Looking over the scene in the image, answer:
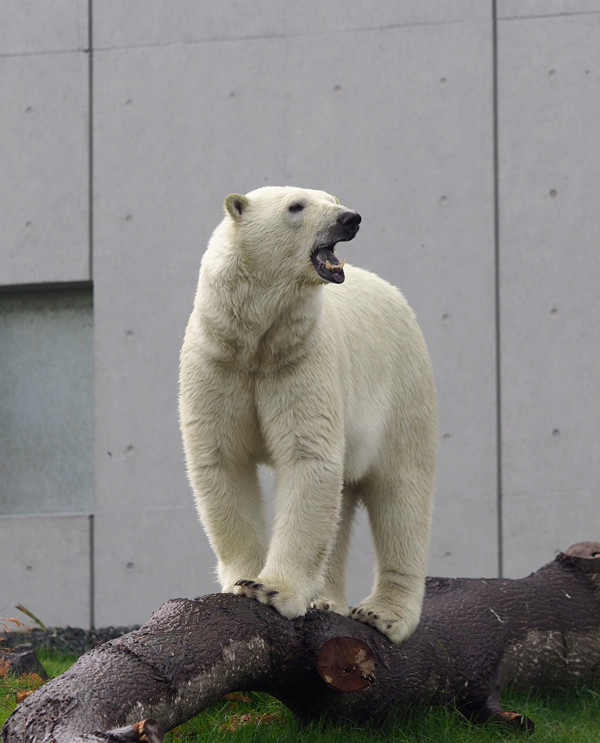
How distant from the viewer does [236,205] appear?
142 inches

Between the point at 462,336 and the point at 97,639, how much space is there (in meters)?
3.21


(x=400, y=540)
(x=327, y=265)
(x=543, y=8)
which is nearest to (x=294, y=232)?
(x=327, y=265)

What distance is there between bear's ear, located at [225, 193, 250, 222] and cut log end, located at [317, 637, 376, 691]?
4.52 feet

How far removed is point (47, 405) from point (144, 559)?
4.89ft

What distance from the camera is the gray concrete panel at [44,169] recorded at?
27.8ft

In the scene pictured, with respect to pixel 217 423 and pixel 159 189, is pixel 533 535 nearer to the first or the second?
pixel 159 189

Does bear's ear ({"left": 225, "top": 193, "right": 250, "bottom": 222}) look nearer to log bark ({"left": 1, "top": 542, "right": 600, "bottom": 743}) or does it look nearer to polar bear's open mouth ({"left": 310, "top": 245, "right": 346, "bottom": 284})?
polar bear's open mouth ({"left": 310, "top": 245, "right": 346, "bottom": 284})

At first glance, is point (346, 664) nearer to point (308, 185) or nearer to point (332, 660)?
point (332, 660)

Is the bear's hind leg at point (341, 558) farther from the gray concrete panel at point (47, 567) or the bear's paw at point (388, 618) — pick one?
the gray concrete panel at point (47, 567)

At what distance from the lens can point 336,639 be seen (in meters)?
3.47

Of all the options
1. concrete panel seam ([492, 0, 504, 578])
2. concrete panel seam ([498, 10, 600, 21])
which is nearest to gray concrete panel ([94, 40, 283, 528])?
concrete panel seam ([492, 0, 504, 578])

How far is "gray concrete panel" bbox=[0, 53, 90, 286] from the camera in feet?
27.8

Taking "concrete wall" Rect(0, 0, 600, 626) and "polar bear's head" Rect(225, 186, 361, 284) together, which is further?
"concrete wall" Rect(0, 0, 600, 626)

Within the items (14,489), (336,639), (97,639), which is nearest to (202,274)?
(336,639)
